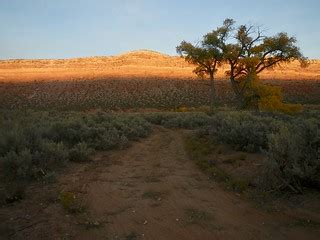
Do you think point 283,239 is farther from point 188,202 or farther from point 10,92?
point 10,92

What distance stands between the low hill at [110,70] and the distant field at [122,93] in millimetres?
3764

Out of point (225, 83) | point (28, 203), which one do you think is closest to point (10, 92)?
point (225, 83)

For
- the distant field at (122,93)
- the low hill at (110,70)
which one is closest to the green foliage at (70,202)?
the distant field at (122,93)

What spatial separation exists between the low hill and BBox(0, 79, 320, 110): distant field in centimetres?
376

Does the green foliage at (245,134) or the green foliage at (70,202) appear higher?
the green foliage at (245,134)

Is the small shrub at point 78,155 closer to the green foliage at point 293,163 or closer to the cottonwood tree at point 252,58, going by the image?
the green foliage at point 293,163

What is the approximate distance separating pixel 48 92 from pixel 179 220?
48848 mm

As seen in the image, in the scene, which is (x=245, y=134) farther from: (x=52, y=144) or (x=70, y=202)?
(x=70, y=202)

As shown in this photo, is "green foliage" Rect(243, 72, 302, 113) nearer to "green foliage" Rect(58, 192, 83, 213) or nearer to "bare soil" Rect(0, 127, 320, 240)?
"bare soil" Rect(0, 127, 320, 240)

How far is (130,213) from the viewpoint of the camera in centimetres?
713

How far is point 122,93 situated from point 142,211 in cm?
4491

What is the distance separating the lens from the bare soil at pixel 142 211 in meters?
6.30

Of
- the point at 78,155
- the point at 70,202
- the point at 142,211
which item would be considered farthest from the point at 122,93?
the point at 142,211

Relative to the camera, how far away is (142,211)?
722 cm
